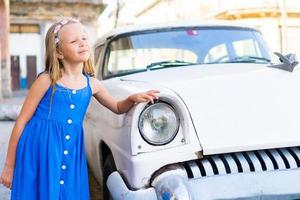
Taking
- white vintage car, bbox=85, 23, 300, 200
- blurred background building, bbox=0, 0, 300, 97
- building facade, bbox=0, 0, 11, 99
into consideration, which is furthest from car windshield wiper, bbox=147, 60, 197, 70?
blurred background building, bbox=0, 0, 300, 97

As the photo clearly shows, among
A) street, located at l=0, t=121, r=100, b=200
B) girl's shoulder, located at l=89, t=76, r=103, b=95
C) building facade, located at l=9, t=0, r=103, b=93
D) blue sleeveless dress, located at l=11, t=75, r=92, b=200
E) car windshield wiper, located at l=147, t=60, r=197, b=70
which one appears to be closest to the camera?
blue sleeveless dress, located at l=11, t=75, r=92, b=200

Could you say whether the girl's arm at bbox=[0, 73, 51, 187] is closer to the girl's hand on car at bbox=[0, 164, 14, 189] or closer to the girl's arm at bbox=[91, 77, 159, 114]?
the girl's hand on car at bbox=[0, 164, 14, 189]

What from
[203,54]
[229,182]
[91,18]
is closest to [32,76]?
[91,18]

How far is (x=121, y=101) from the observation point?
93.3 inches

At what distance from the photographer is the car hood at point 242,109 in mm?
2166

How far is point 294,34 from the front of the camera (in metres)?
22.9

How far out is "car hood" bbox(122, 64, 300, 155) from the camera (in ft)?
7.11

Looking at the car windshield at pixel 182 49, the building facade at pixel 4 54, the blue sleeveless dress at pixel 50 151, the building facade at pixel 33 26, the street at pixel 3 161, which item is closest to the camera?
the blue sleeveless dress at pixel 50 151

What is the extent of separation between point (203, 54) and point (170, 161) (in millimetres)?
1636

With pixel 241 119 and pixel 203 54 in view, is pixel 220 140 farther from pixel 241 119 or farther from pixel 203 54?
pixel 203 54

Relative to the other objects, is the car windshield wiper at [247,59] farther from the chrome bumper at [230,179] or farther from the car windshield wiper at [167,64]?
the chrome bumper at [230,179]

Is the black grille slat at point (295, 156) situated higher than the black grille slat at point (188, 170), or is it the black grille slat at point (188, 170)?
the black grille slat at point (295, 156)

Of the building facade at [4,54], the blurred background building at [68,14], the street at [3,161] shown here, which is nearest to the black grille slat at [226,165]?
the street at [3,161]

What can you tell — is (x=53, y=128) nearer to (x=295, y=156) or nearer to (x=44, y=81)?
(x=44, y=81)
